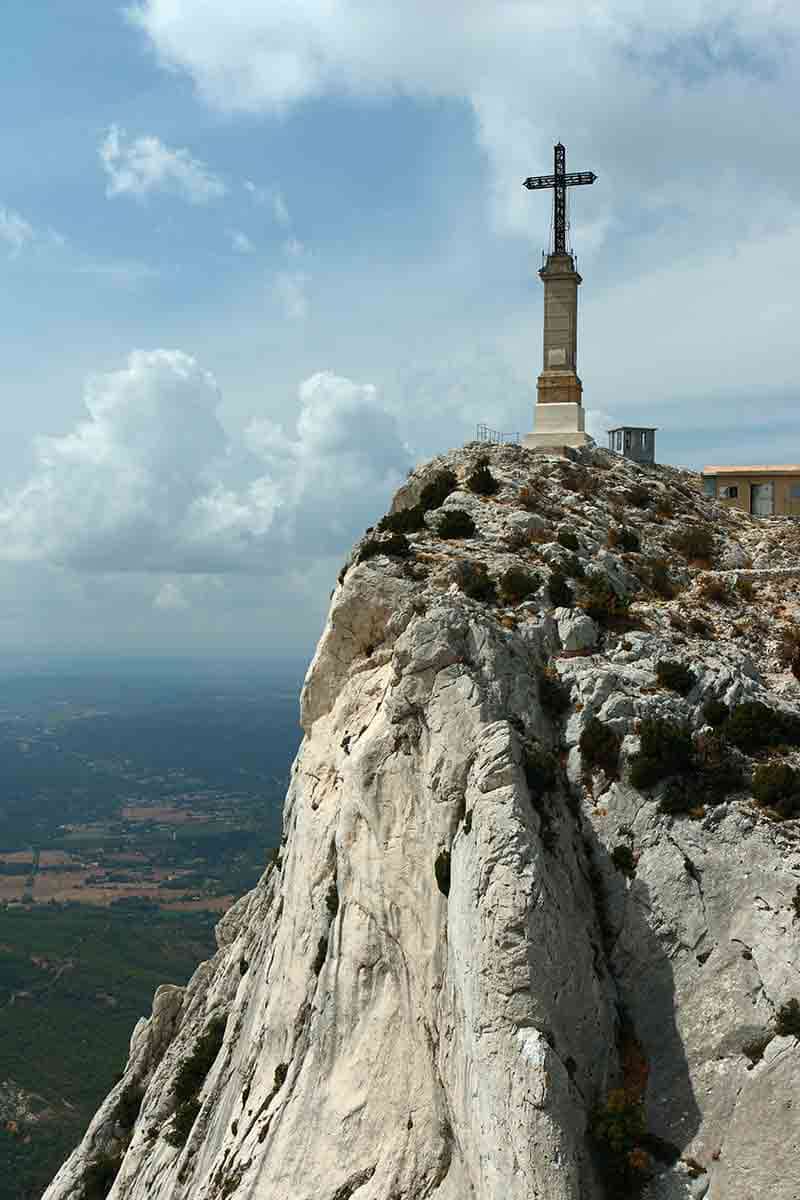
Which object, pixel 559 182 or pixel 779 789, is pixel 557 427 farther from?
pixel 779 789

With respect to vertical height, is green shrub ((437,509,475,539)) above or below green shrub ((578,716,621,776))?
above

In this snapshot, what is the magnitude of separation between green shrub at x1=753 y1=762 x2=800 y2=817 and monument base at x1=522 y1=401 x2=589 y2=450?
79.7ft

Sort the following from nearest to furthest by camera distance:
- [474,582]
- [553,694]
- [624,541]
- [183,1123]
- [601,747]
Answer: [601,747]
[553,694]
[474,582]
[183,1123]
[624,541]

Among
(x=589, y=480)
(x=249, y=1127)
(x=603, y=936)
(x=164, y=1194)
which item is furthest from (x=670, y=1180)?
(x=589, y=480)

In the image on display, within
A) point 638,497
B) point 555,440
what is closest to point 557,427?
point 555,440

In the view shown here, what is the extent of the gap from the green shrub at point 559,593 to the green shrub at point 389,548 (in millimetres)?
4548

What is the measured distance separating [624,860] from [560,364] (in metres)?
27.5

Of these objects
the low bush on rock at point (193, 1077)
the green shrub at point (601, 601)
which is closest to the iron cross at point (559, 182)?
the green shrub at point (601, 601)

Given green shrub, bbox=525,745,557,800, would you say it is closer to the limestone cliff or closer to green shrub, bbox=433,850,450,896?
the limestone cliff

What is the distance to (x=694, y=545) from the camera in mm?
37344

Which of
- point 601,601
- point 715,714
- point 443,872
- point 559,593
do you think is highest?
point 559,593

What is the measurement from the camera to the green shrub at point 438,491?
37.1m

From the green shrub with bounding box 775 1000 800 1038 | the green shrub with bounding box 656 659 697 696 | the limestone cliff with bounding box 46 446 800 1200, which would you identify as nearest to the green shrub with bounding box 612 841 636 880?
the limestone cliff with bounding box 46 446 800 1200

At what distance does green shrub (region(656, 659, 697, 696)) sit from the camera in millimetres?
27078
